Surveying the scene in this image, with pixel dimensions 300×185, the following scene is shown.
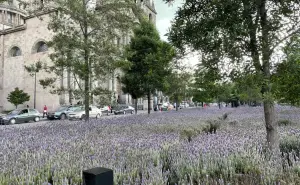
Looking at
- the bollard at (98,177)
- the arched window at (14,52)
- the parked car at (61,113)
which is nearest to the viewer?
the bollard at (98,177)

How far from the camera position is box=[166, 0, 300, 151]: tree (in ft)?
12.1

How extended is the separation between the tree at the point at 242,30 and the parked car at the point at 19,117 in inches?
1021

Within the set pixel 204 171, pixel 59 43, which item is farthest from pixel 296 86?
pixel 59 43

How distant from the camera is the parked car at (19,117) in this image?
83.2 ft

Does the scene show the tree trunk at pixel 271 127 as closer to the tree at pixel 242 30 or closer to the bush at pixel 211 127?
the tree at pixel 242 30

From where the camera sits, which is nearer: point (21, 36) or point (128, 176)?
point (128, 176)

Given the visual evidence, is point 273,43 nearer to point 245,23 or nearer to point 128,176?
point 245,23

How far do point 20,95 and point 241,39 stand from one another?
41628 millimetres

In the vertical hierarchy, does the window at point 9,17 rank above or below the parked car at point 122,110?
above

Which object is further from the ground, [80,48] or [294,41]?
[80,48]

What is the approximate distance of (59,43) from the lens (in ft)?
35.0

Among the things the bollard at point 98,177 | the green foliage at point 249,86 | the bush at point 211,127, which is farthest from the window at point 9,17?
the bollard at point 98,177

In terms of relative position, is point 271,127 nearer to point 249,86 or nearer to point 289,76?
point 289,76

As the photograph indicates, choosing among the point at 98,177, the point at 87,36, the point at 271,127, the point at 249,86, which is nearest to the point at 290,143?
the point at 271,127
